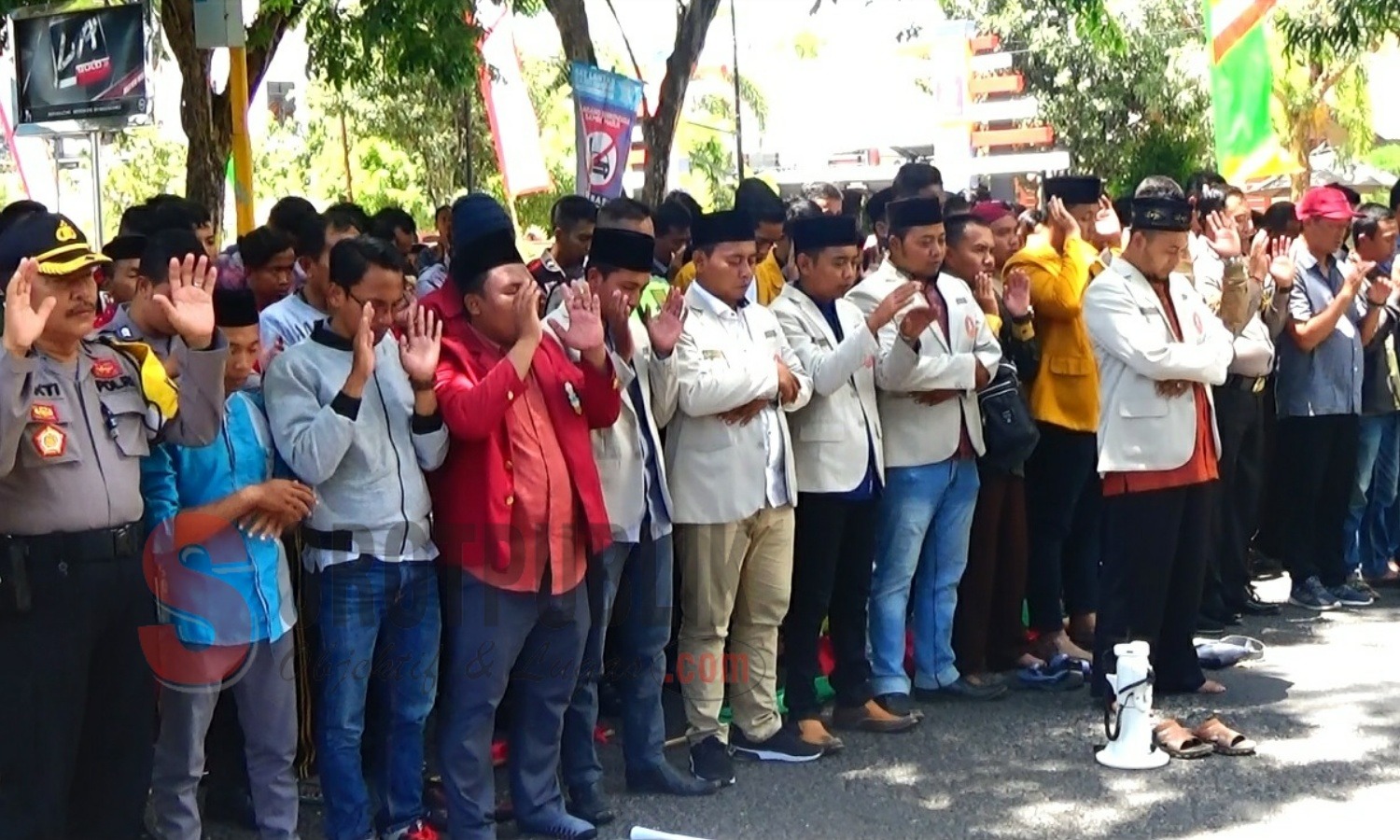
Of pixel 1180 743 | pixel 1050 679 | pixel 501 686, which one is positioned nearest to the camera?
pixel 501 686

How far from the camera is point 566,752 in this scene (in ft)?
18.9

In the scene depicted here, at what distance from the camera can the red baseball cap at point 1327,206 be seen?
8758mm

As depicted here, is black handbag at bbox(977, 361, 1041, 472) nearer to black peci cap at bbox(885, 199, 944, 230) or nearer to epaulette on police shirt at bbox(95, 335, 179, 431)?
black peci cap at bbox(885, 199, 944, 230)

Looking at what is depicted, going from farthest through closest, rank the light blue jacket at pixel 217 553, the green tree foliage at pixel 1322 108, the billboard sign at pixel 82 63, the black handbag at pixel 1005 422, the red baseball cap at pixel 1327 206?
1. the green tree foliage at pixel 1322 108
2. the billboard sign at pixel 82 63
3. the red baseball cap at pixel 1327 206
4. the black handbag at pixel 1005 422
5. the light blue jacket at pixel 217 553

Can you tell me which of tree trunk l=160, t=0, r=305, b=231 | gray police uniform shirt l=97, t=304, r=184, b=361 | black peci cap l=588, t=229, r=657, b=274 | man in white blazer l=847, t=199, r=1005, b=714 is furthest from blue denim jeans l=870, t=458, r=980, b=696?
tree trunk l=160, t=0, r=305, b=231

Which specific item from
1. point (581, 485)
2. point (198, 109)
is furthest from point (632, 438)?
point (198, 109)

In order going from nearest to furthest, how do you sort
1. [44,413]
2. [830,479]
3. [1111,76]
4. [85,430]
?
[44,413] → [85,430] → [830,479] → [1111,76]

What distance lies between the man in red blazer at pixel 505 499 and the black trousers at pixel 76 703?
37.8 inches

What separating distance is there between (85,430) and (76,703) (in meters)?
0.74

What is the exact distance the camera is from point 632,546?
230 inches

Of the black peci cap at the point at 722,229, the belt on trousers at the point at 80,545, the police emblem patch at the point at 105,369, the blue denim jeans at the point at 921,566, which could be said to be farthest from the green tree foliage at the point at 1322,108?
→ the belt on trousers at the point at 80,545

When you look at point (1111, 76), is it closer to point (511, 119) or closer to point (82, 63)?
point (511, 119)

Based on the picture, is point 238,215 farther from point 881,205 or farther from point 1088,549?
point 1088,549

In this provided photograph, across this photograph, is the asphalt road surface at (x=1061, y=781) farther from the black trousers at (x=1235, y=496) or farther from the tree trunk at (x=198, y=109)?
the tree trunk at (x=198, y=109)
